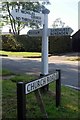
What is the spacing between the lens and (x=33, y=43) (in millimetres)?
31906

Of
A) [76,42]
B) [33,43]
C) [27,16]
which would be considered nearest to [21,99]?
[27,16]

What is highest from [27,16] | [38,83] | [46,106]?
[27,16]

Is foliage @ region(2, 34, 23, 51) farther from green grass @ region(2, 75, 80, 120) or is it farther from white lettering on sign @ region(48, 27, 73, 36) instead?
white lettering on sign @ region(48, 27, 73, 36)

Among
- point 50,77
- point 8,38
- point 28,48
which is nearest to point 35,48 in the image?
point 28,48

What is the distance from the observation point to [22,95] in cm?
475

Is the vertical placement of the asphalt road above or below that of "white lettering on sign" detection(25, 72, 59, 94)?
below

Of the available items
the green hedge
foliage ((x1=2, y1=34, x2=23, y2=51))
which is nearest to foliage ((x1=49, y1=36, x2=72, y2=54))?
the green hedge

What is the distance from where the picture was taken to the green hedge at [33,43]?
102ft

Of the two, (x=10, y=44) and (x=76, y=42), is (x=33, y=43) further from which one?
(x=76, y=42)

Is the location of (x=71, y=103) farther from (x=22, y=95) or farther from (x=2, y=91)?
(x=22, y=95)

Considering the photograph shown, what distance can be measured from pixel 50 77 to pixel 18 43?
27.2 m

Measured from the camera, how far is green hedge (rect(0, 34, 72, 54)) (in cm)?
3094

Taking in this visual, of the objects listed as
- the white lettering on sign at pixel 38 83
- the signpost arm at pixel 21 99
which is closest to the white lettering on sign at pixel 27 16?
the white lettering on sign at pixel 38 83

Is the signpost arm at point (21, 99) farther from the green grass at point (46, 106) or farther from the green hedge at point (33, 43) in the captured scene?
the green hedge at point (33, 43)
